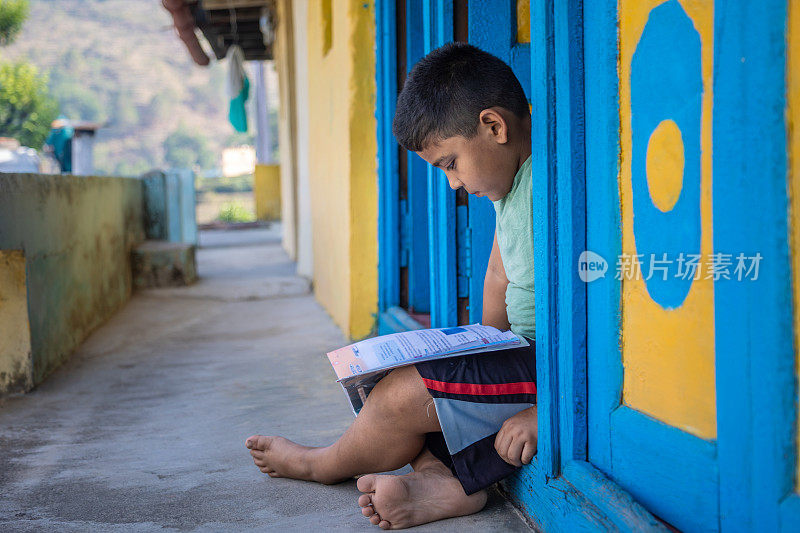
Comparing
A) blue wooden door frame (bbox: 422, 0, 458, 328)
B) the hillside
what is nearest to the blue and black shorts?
blue wooden door frame (bbox: 422, 0, 458, 328)

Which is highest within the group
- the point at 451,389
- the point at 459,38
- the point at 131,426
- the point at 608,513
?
the point at 459,38

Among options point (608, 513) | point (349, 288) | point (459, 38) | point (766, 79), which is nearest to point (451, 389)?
point (608, 513)

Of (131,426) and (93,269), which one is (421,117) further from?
(93,269)

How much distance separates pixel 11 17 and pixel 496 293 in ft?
87.5

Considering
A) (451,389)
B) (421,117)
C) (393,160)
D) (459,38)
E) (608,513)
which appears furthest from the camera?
(393,160)

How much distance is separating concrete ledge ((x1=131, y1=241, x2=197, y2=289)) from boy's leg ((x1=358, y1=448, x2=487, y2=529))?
16.4 ft

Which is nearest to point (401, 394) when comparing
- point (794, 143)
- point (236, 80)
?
point (794, 143)

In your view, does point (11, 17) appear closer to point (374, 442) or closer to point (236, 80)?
point (236, 80)

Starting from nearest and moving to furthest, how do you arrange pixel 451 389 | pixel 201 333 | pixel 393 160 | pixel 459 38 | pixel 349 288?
pixel 451 389 < pixel 459 38 < pixel 393 160 < pixel 349 288 < pixel 201 333

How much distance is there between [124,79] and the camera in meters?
67.6

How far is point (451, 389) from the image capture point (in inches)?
63.9

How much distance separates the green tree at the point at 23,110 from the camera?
25.6 metres

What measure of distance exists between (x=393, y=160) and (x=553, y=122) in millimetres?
2098

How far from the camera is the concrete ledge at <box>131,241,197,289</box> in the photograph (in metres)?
6.20
